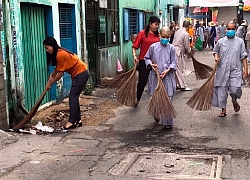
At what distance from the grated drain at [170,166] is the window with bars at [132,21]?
8697mm

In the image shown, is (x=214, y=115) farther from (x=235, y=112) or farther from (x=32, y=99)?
(x=32, y=99)

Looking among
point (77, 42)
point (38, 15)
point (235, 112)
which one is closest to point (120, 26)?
point (77, 42)

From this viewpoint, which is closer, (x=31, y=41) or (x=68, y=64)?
(x=68, y=64)

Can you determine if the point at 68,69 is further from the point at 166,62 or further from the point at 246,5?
the point at 246,5

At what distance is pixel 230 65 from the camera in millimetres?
7152

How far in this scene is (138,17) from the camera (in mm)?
15500

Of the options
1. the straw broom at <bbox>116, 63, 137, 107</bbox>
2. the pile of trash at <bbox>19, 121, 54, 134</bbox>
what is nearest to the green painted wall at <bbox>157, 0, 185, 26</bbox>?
the straw broom at <bbox>116, 63, 137, 107</bbox>

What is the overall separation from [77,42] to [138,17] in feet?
19.7

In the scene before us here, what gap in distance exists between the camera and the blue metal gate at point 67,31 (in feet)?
30.2

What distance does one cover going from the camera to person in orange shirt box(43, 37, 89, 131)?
6.55 meters

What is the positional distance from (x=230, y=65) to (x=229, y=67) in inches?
1.4

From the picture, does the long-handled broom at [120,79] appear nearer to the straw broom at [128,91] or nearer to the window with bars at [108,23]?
the straw broom at [128,91]

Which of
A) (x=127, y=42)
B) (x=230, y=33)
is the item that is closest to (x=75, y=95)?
(x=230, y=33)

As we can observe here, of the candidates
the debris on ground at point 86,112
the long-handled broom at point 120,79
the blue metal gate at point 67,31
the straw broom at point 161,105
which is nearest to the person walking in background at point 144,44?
the long-handled broom at point 120,79
